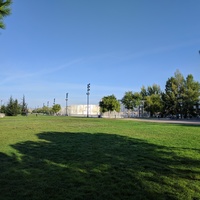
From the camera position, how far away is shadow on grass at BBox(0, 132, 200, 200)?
3.96 m

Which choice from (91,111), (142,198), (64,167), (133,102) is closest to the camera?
(142,198)

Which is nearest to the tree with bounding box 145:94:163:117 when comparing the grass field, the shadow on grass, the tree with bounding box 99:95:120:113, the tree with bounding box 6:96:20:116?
the tree with bounding box 99:95:120:113

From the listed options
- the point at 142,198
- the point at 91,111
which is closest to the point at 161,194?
the point at 142,198

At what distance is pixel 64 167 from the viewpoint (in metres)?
5.79

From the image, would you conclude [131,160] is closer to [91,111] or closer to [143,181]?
[143,181]

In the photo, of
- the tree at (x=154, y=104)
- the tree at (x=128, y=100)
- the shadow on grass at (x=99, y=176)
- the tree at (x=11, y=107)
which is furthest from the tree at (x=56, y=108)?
the shadow on grass at (x=99, y=176)

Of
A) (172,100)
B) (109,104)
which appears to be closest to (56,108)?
(109,104)

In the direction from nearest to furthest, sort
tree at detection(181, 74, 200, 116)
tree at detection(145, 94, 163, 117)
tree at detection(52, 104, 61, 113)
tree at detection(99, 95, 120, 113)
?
1. tree at detection(181, 74, 200, 116)
2. tree at detection(99, 95, 120, 113)
3. tree at detection(145, 94, 163, 117)
4. tree at detection(52, 104, 61, 113)

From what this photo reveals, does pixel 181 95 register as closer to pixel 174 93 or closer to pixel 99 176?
pixel 174 93

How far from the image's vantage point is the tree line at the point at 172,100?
64.1 meters

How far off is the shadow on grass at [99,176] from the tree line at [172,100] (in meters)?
58.6

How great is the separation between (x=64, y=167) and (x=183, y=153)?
3.82 m

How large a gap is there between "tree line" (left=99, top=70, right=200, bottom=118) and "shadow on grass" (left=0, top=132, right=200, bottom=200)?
58.6m

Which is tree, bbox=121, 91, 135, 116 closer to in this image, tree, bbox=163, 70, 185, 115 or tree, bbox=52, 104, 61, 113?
tree, bbox=163, 70, 185, 115
